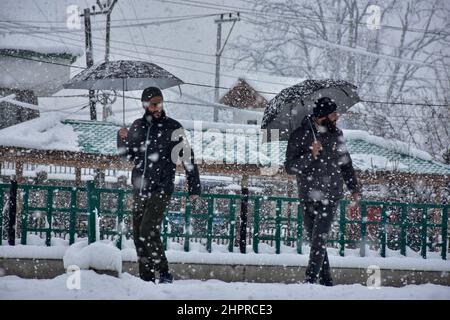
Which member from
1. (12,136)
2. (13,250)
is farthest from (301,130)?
(12,136)

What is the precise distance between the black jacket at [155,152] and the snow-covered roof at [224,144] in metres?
5.32

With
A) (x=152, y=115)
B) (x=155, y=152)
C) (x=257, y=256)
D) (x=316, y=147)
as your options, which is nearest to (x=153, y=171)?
(x=155, y=152)

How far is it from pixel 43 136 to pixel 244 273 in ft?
22.0

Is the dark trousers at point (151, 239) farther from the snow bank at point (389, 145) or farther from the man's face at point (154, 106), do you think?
the snow bank at point (389, 145)

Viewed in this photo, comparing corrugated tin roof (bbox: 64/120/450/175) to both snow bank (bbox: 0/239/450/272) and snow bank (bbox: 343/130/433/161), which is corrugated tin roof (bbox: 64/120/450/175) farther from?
→ snow bank (bbox: 0/239/450/272)

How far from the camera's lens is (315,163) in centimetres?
501

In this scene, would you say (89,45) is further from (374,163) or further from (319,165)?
(319,165)

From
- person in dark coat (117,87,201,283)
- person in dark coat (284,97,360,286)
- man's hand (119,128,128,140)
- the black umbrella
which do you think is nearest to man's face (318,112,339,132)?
person in dark coat (284,97,360,286)

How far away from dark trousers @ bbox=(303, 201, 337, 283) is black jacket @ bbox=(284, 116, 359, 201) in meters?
0.11

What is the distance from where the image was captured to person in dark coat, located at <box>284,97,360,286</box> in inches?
193

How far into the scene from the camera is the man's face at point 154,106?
4768 millimetres

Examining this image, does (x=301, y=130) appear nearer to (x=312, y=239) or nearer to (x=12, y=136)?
(x=312, y=239)
